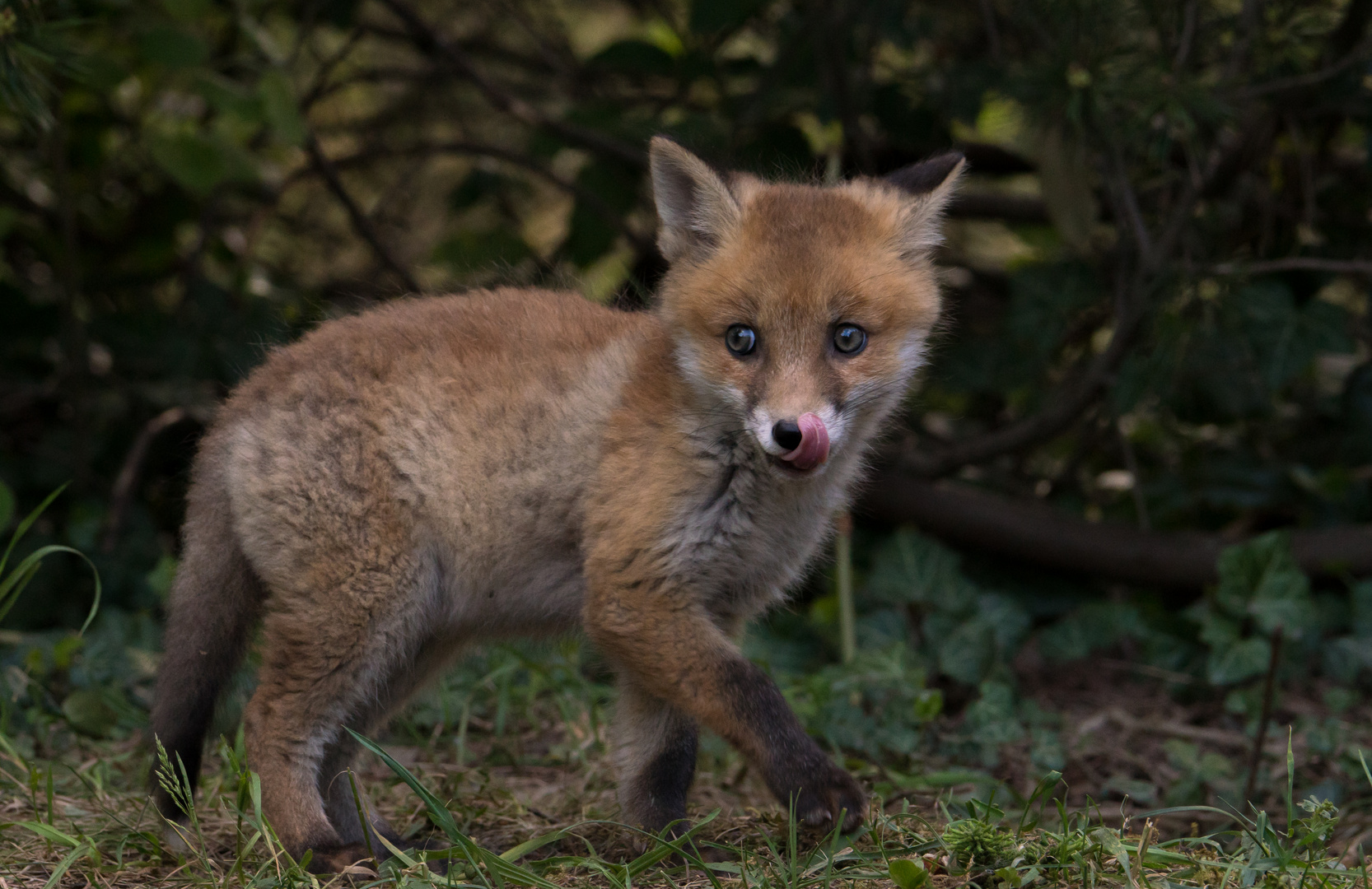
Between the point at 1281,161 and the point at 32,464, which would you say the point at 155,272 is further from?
the point at 1281,161

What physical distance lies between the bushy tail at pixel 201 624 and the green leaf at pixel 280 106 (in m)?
1.63

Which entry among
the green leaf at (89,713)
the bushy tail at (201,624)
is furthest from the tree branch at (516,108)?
the green leaf at (89,713)

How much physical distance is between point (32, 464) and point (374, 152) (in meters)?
1.95

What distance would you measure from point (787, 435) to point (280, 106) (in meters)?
2.60

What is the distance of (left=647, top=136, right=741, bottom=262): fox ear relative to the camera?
2.95 meters

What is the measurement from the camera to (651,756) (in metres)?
3.11

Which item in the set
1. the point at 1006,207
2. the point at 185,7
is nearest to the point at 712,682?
the point at 185,7

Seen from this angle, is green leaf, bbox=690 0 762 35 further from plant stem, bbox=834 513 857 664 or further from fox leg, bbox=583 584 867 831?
fox leg, bbox=583 584 867 831

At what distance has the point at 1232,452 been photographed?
526cm

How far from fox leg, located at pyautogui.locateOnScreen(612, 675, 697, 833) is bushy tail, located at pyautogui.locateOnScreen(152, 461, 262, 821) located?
954mm

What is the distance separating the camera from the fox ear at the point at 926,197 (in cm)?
302

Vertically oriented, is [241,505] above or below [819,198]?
below

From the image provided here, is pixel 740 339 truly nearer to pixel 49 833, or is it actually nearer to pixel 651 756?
pixel 651 756

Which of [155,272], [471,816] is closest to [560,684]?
[471,816]
